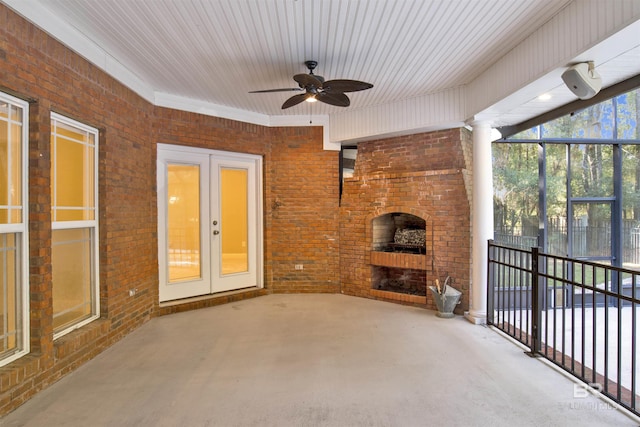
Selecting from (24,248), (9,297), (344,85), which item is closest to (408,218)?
(344,85)

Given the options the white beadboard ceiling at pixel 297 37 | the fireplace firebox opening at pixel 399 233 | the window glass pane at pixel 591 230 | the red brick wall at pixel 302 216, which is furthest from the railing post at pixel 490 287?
the window glass pane at pixel 591 230

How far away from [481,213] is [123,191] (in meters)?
4.33

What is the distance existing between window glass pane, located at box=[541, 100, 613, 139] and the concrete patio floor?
3.98 metres

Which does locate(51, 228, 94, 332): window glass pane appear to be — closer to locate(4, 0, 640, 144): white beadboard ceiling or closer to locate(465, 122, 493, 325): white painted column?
locate(4, 0, 640, 144): white beadboard ceiling

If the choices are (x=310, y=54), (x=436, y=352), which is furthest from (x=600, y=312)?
(x=310, y=54)

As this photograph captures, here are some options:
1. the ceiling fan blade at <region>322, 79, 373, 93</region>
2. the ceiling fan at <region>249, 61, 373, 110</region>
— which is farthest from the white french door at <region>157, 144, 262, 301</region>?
the ceiling fan blade at <region>322, 79, 373, 93</region>

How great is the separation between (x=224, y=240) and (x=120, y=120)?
Result: 2.34 metres

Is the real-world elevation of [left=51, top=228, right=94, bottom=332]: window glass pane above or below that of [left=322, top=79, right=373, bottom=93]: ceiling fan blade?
below

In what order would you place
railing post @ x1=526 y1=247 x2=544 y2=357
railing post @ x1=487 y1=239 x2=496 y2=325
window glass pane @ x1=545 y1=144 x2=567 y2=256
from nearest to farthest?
railing post @ x1=526 y1=247 x2=544 y2=357
railing post @ x1=487 y1=239 x2=496 y2=325
window glass pane @ x1=545 y1=144 x2=567 y2=256

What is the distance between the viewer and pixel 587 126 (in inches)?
246

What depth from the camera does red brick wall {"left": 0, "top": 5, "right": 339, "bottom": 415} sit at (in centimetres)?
278

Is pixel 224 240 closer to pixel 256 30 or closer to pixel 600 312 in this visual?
pixel 256 30

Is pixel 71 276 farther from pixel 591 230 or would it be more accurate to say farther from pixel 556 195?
pixel 591 230

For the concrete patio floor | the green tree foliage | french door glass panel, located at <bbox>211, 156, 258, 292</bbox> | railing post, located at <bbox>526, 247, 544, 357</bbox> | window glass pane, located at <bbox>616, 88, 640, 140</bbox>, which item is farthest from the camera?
the green tree foliage
